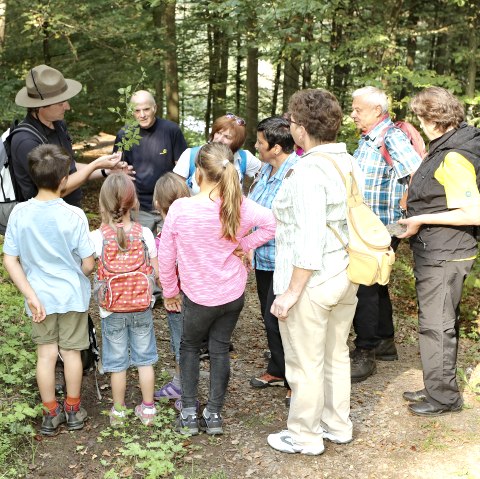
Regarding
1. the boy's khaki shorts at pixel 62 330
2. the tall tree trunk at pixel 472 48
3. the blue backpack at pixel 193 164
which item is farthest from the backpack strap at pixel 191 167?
the tall tree trunk at pixel 472 48

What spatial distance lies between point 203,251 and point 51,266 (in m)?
1.08

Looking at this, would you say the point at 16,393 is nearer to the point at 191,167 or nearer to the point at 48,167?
the point at 48,167

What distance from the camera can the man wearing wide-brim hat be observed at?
4441 mm

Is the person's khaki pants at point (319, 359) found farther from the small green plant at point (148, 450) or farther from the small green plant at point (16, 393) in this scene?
the small green plant at point (16, 393)

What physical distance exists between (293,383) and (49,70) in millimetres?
3223

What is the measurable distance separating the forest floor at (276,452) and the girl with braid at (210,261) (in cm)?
30

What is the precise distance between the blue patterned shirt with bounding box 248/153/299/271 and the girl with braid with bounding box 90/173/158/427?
0.93 m

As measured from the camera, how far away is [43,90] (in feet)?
15.3

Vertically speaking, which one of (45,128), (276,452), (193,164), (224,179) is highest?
(45,128)

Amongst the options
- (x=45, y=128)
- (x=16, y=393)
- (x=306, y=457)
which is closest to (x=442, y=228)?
(x=306, y=457)

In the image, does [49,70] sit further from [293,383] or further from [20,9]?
[20,9]

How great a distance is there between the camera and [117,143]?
5.70 meters

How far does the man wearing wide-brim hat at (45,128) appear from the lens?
4.44 metres

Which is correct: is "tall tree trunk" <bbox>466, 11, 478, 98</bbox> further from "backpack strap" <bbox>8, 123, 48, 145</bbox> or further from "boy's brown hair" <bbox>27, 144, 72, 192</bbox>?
"boy's brown hair" <bbox>27, 144, 72, 192</bbox>
